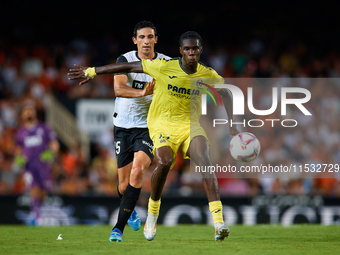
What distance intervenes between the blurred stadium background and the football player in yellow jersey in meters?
4.75

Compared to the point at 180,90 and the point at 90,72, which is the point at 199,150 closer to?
the point at 180,90

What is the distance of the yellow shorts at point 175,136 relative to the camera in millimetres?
6223

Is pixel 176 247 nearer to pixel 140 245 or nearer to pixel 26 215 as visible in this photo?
pixel 140 245

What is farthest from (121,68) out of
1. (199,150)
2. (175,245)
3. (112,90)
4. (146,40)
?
(112,90)

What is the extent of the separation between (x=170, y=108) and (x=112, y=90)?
9.11 meters

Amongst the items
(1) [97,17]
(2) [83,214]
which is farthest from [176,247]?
(1) [97,17]

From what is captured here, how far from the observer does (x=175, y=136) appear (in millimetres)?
6242

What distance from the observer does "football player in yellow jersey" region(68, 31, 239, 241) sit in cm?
614

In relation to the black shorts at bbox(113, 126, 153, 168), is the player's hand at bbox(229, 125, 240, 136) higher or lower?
higher

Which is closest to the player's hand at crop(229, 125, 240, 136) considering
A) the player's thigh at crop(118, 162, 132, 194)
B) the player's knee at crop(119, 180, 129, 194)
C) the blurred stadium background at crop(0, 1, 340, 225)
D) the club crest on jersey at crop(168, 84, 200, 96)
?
the club crest on jersey at crop(168, 84, 200, 96)

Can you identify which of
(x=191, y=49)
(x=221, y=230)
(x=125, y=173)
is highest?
(x=191, y=49)

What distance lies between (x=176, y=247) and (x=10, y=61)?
1182 cm

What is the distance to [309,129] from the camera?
14172 millimetres

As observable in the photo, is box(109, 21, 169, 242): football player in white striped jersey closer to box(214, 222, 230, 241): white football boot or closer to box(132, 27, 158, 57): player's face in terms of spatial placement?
box(132, 27, 158, 57): player's face
